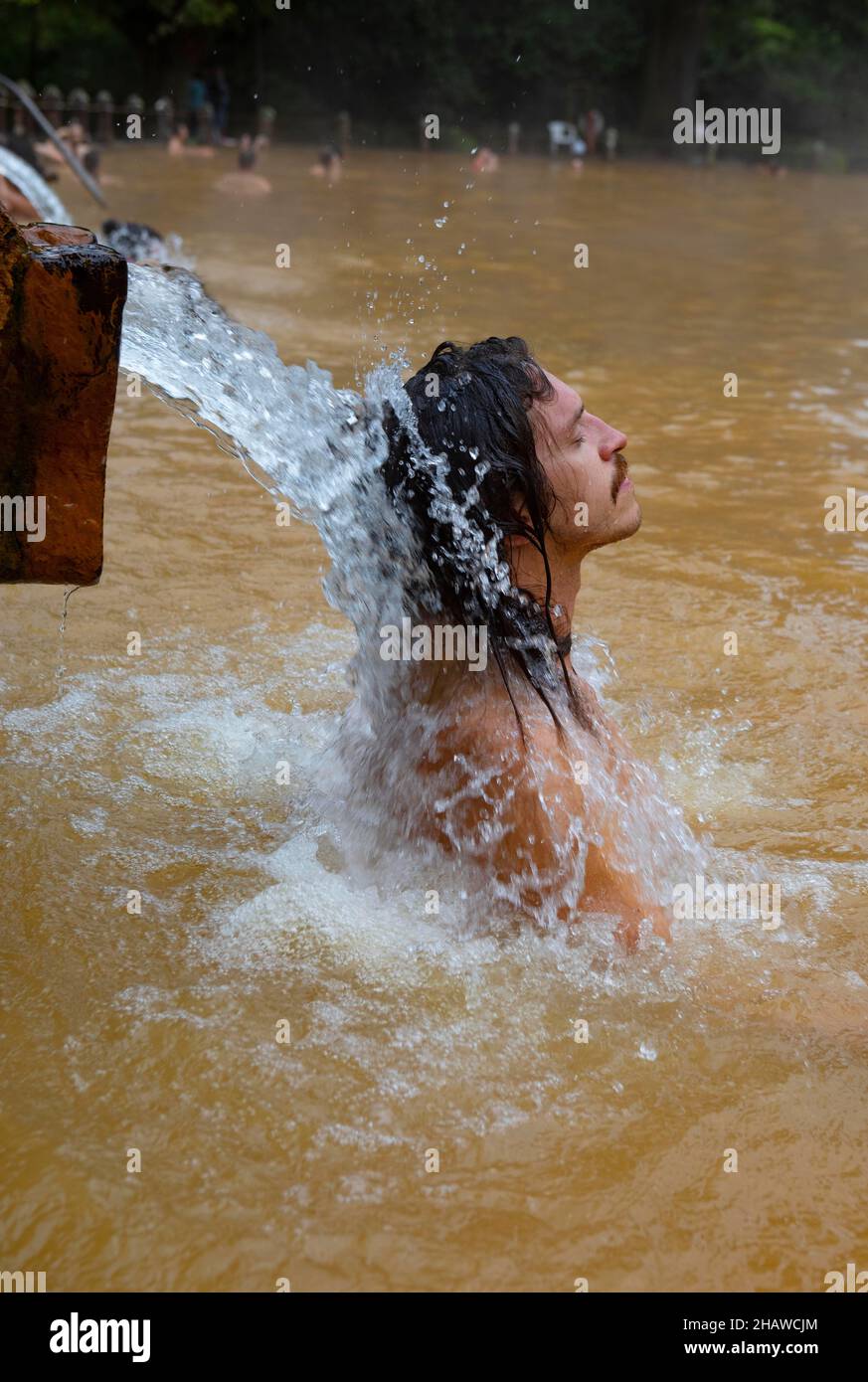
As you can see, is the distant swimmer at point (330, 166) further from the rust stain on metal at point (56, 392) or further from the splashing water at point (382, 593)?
the rust stain on metal at point (56, 392)

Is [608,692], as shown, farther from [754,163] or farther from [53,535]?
[754,163]

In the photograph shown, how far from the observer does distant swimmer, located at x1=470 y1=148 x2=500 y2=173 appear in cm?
2552

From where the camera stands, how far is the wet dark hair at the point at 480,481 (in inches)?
114

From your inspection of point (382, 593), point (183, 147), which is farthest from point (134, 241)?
point (183, 147)

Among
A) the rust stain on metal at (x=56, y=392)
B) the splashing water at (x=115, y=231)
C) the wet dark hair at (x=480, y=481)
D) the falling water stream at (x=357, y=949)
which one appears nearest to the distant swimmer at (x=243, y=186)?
the splashing water at (x=115, y=231)

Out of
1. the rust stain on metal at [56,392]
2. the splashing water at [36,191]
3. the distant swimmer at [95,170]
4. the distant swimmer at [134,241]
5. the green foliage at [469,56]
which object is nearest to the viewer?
the rust stain on metal at [56,392]

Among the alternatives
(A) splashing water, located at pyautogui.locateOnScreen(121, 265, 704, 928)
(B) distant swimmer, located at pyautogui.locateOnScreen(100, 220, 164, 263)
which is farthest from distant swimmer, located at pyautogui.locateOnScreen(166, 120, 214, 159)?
(A) splashing water, located at pyautogui.locateOnScreen(121, 265, 704, 928)

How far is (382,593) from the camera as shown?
3223mm

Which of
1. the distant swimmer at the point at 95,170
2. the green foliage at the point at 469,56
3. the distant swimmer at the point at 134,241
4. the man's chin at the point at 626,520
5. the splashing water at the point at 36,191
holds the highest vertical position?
the green foliage at the point at 469,56

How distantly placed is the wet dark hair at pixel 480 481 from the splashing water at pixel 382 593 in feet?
0.07

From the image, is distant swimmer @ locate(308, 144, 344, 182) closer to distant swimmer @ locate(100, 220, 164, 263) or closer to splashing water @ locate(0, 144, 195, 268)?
splashing water @ locate(0, 144, 195, 268)

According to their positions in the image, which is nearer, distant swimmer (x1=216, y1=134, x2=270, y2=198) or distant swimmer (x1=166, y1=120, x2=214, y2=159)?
distant swimmer (x1=216, y1=134, x2=270, y2=198)

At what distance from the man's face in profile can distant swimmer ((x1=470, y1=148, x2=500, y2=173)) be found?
76.3 feet
